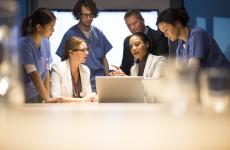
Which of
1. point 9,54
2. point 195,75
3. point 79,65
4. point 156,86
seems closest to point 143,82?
point 156,86

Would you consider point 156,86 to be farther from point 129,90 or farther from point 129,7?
point 129,7

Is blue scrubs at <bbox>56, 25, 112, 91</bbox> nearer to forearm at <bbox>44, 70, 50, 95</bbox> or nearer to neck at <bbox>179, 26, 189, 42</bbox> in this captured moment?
forearm at <bbox>44, 70, 50, 95</bbox>

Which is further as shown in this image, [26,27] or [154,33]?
[154,33]

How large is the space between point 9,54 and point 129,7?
2.60 metres

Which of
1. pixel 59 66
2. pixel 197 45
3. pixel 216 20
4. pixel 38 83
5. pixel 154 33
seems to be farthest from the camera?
pixel 216 20

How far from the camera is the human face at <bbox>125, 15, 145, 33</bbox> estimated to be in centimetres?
288

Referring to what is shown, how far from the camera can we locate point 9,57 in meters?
0.65

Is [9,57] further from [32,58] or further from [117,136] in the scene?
[32,58]

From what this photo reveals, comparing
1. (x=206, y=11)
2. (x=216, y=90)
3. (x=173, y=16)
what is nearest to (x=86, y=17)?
(x=173, y=16)

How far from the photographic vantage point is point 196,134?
0.53 metres

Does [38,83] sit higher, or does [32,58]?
[32,58]

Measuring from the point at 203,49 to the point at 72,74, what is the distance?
78 cm

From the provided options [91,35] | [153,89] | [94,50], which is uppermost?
[91,35]

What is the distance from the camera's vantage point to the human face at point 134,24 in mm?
2875
